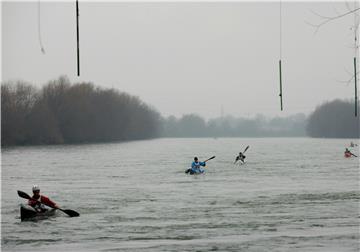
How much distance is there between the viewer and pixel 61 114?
13012cm

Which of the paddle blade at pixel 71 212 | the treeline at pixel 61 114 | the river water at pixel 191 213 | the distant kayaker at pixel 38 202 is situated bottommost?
the river water at pixel 191 213

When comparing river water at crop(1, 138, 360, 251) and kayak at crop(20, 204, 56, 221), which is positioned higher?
kayak at crop(20, 204, 56, 221)

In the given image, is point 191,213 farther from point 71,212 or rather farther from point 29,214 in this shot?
point 29,214

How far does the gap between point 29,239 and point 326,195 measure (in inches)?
683

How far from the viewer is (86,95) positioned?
142 metres

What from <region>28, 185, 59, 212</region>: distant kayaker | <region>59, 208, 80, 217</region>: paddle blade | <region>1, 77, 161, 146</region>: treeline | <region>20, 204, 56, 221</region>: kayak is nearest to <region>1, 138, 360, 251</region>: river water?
<region>59, 208, 80, 217</region>: paddle blade

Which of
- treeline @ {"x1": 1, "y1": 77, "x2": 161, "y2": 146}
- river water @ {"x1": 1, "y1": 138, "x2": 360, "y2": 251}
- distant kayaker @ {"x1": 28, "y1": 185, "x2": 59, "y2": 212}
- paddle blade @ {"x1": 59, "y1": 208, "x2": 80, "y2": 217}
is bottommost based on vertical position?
river water @ {"x1": 1, "y1": 138, "x2": 360, "y2": 251}

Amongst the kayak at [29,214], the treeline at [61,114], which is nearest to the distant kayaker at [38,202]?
the kayak at [29,214]

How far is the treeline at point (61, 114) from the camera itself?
110 meters

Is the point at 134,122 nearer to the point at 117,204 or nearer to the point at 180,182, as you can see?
the point at 180,182

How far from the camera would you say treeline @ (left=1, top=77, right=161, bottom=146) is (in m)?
110

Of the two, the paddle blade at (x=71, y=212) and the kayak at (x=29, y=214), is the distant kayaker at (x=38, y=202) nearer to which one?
the kayak at (x=29, y=214)

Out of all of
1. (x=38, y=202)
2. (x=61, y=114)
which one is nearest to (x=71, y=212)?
(x=38, y=202)

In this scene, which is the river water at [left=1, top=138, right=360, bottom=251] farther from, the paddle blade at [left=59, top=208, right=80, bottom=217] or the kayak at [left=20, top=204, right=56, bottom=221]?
the kayak at [left=20, top=204, right=56, bottom=221]
